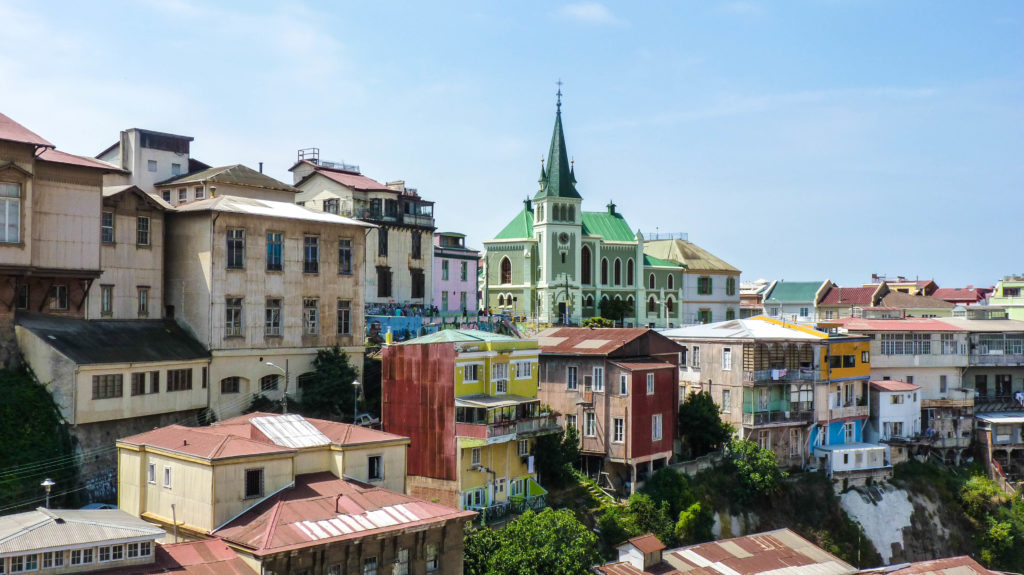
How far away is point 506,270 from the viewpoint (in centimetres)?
9719

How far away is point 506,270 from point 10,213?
2469 inches

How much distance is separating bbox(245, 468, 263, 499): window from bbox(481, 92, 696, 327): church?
2368 inches

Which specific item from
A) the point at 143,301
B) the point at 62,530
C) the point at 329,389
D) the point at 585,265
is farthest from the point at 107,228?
the point at 585,265

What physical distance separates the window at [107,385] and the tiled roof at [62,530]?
8979mm

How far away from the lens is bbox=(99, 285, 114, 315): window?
1662 inches

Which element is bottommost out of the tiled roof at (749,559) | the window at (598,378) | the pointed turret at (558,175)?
the tiled roof at (749,559)

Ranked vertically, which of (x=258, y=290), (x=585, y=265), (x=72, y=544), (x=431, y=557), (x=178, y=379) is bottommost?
(x=431, y=557)

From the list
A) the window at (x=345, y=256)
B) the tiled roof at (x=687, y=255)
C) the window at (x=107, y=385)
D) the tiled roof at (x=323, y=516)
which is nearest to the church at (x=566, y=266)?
the tiled roof at (x=687, y=255)

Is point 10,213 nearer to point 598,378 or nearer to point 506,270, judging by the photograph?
point 598,378

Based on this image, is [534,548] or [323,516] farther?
[534,548]

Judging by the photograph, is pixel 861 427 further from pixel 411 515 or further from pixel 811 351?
pixel 411 515

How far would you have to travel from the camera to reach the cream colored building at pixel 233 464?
3100cm

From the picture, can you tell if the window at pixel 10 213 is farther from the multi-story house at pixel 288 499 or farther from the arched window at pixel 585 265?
the arched window at pixel 585 265

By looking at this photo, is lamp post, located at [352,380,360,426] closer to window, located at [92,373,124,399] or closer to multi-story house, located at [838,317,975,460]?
window, located at [92,373,124,399]
